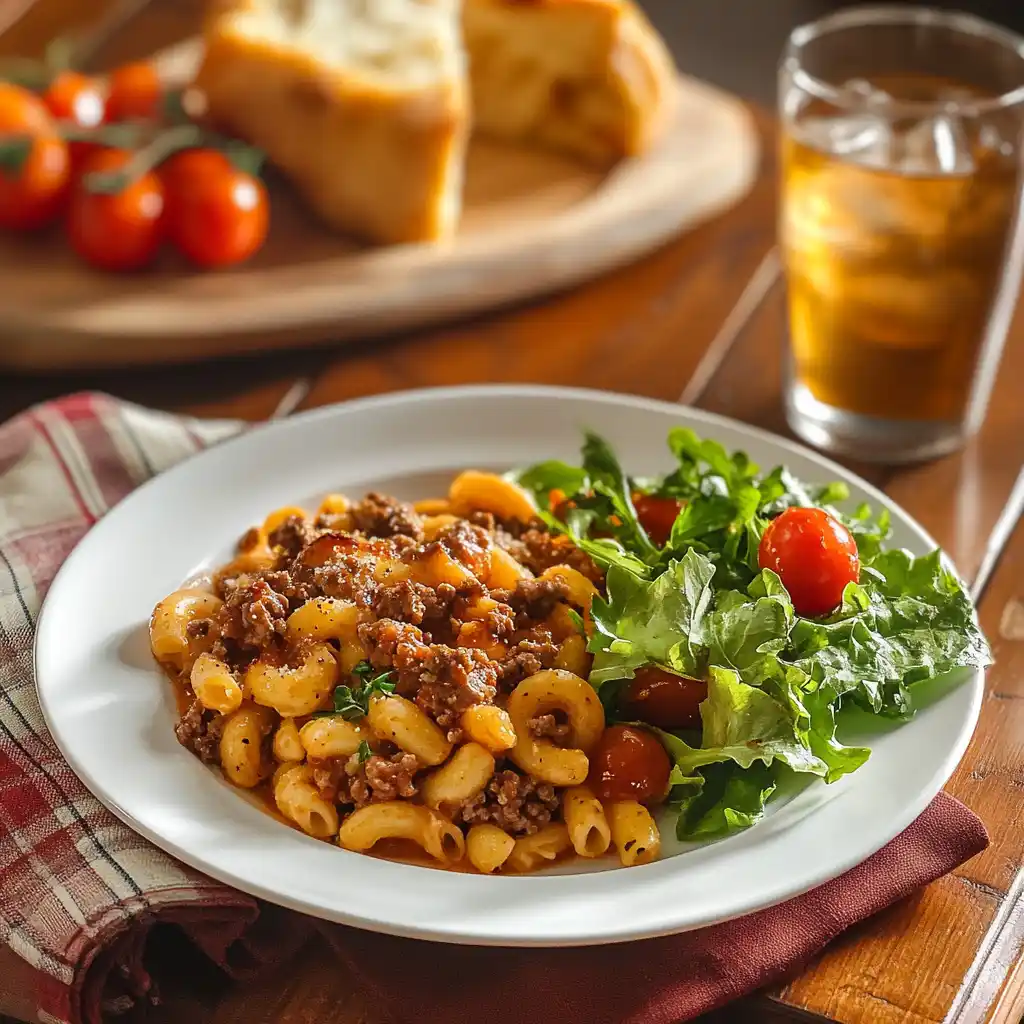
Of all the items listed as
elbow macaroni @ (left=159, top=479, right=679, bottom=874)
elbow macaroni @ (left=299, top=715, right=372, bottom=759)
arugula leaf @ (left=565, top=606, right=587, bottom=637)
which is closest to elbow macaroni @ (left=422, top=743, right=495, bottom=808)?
elbow macaroni @ (left=159, top=479, right=679, bottom=874)

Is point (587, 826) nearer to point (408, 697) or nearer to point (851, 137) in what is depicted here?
point (408, 697)

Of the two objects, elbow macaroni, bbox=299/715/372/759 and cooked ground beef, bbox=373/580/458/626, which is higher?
cooked ground beef, bbox=373/580/458/626

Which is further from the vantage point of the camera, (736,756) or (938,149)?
(938,149)

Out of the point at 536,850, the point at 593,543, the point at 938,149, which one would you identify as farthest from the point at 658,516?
the point at 938,149

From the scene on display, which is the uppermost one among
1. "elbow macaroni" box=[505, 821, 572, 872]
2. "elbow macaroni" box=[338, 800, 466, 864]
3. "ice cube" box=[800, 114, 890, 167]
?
"ice cube" box=[800, 114, 890, 167]

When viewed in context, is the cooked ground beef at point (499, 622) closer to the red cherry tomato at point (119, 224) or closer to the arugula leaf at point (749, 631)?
the arugula leaf at point (749, 631)

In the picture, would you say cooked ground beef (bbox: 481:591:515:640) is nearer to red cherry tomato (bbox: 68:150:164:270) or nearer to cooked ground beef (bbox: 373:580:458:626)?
cooked ground beef (bbox: 373:580:458:626)
